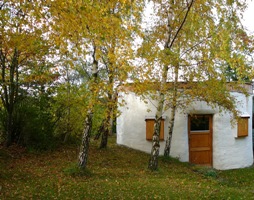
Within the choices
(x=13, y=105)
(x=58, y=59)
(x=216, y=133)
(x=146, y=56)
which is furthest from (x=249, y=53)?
(x=13, y=105)

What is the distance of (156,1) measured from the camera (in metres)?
8.80

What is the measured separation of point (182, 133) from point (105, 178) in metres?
5.22

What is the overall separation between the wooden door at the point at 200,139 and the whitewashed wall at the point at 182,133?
22 centimetres

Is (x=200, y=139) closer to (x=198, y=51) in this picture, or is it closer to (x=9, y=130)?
(x=198, y=51)

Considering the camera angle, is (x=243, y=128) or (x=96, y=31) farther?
(x=243, y=128)

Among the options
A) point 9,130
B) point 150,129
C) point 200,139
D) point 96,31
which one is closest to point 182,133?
point 200,139

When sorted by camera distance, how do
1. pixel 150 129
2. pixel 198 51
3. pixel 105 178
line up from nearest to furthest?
pixel 105 178, pixel 198 51, pixel 150 129

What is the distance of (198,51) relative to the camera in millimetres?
8289

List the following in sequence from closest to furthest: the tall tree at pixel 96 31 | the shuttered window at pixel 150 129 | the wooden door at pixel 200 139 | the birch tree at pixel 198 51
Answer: the tall tree at pixel 96 31 → the birch tree at pixel 198 51 → the shuttered window at pixel 150 129 → the wooden door at pixel 200 139

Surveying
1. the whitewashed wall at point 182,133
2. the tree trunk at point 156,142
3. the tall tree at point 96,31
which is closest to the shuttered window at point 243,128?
the whitewashed wall at point 182,133

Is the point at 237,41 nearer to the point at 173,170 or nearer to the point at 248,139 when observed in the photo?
the point at 173,170

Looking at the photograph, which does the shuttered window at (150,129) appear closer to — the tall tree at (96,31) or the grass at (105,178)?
the grass at (105,178)

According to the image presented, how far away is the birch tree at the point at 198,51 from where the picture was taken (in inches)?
273

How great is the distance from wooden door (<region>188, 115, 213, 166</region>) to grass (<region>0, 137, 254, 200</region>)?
1.35m
